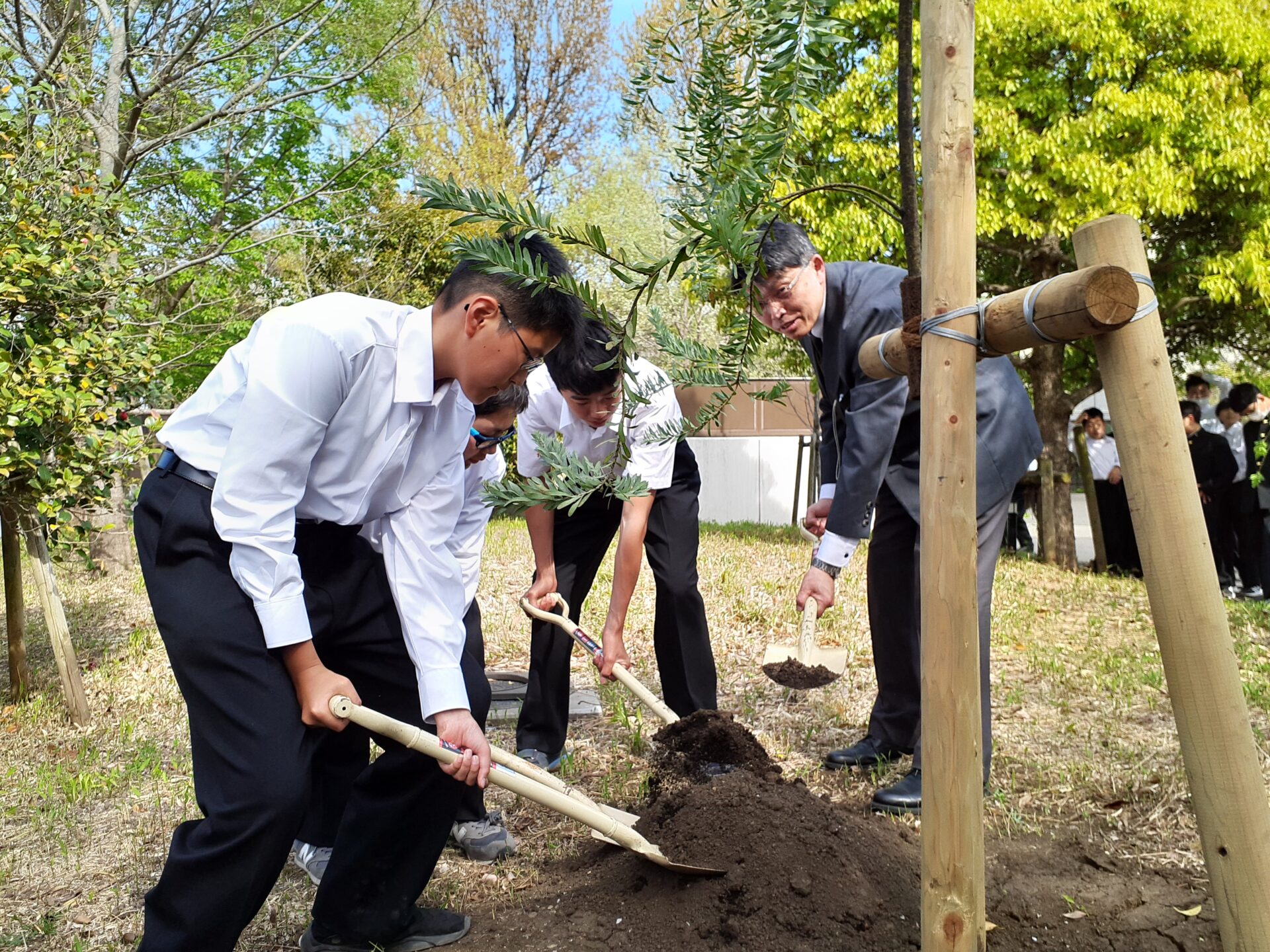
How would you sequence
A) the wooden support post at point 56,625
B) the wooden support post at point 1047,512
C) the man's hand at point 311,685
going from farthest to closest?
the wooden support post at point 1047,512 → the wooden support post at point 56,625 → the man's hand at point 311,685

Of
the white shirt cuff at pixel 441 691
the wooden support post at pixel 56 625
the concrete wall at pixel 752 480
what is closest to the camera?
the white shirt cuff at pixel 441 691

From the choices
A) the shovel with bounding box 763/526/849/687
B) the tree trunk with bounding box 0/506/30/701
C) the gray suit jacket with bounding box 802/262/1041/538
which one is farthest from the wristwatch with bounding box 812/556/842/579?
the tree trunk with bounding box 0/506/30/701

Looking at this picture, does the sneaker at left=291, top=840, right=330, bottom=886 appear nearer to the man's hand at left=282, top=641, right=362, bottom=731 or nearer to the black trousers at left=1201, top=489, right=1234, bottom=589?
the man's hand at left=282, top=641, right=362, bottom=731

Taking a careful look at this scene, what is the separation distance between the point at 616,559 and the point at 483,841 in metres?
1.19

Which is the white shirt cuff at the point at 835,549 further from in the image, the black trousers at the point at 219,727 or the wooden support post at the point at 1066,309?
the black trousers at the point at 219,727

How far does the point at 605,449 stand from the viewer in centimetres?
397

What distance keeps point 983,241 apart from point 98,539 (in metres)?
9.08

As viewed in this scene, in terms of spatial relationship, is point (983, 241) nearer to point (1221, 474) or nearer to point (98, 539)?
point (1221, 474)

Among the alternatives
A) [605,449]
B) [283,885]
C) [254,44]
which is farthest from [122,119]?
[283,885]

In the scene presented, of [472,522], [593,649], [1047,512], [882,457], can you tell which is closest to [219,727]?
[472,522]

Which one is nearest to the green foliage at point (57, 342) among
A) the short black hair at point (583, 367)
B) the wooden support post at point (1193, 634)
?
the short black hair at point (583, 367)

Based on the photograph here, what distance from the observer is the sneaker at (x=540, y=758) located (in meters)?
4.01

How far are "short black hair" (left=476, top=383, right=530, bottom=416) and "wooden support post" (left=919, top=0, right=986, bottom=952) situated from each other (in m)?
1.91

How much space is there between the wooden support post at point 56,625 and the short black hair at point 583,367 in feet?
9.28
